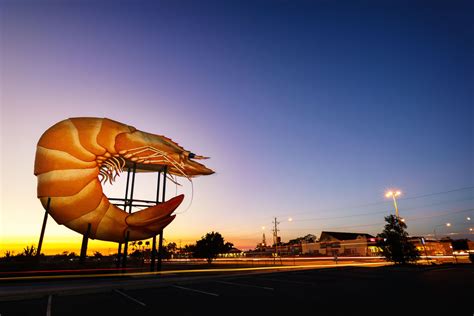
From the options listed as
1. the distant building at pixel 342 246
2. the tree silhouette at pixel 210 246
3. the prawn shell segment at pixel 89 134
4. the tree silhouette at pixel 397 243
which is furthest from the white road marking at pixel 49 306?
the distant building at pixel 342 246

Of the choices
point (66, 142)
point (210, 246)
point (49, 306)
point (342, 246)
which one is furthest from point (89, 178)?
point (342, 246)

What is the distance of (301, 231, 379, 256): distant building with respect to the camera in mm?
67250

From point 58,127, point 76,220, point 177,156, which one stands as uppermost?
point 58,127

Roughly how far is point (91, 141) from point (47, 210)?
4.23 m

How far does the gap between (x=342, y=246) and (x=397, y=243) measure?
168 ft

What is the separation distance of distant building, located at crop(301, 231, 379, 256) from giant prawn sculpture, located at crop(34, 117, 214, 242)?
2387 inches

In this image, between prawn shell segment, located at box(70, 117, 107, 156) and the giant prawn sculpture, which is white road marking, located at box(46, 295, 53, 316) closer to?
the giant prawn sculpture

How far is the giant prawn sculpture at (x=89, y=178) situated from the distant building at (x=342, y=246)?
199 ft

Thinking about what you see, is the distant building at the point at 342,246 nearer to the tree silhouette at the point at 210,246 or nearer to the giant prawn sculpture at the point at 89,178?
the tree silhouette at the point at 210,246

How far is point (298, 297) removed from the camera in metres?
8.61

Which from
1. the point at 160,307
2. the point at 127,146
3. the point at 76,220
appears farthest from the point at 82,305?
the point at 127,146

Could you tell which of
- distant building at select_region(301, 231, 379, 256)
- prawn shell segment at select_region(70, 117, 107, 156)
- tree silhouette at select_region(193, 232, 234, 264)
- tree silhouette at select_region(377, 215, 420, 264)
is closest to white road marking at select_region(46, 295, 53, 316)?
prawn shell segment at select_region(70, 117, 107, 156)

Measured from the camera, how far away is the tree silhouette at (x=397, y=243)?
1022 inches

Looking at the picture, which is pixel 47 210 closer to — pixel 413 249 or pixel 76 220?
pixel 76 220
